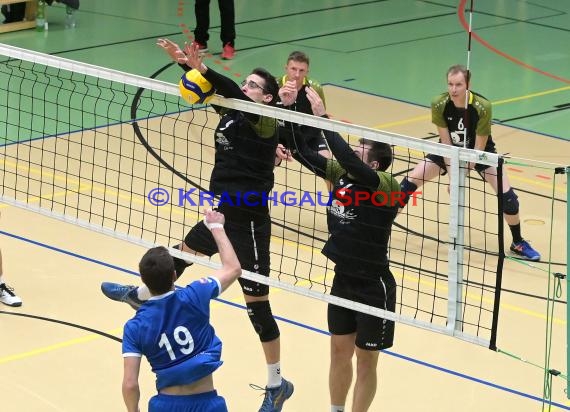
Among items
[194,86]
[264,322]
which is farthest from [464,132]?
[194,86]

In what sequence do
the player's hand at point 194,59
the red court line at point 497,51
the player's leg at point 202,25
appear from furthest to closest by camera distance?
the player's leg at point 202,25 < the red court line at point 497,51 < the player's hand at point 194,59

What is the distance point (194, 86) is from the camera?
24.0 feet

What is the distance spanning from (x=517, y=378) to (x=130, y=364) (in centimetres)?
362

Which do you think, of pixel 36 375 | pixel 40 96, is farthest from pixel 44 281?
pixel 40 96

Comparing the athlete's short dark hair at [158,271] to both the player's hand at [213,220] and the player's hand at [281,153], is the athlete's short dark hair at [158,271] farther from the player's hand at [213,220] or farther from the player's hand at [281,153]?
the player's hand at [281,153]

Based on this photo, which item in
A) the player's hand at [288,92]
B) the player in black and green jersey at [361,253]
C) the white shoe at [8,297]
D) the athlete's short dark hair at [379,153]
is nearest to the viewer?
the player in black and green jersey at [361,253]

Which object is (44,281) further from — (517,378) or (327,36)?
(327,36)

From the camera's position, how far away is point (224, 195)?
7672 millimetres

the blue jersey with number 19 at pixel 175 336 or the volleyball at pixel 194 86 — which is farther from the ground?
the volleyball at pixel 194 86

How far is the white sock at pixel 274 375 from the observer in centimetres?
775

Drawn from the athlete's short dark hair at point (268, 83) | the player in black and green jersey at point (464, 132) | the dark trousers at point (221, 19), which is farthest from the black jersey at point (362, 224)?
the dark trousers at point (221, 19)

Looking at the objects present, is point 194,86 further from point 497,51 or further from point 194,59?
point 497,51

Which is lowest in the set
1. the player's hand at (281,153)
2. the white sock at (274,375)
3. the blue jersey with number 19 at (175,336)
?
the white sock at (274,375)
